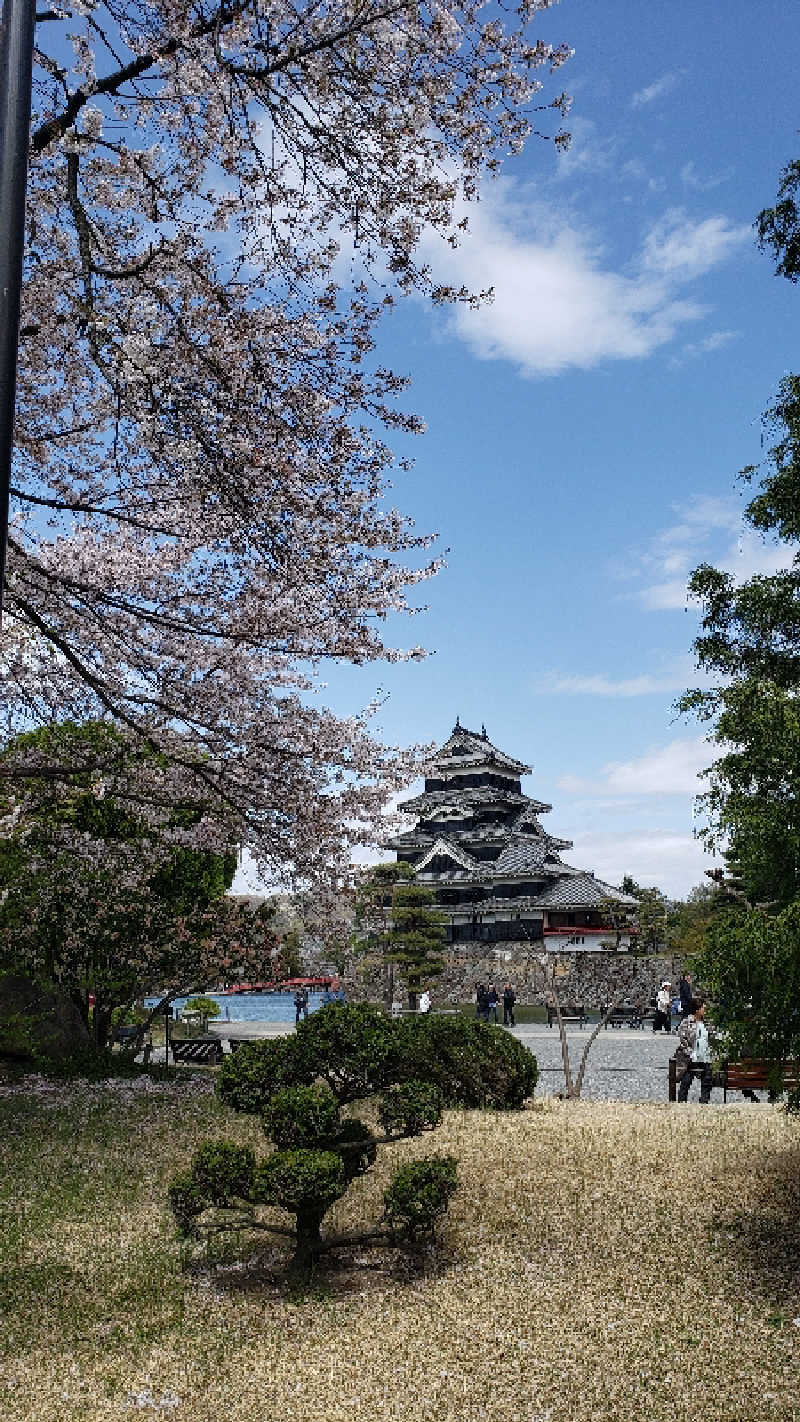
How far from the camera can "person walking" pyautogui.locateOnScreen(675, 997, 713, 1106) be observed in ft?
45.8

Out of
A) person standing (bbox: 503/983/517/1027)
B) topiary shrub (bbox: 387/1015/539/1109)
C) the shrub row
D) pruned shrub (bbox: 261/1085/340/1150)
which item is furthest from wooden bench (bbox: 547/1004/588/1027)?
pruned shrub (bbox: 261/1085/340/1150)

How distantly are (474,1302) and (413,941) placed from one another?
99.5 ft

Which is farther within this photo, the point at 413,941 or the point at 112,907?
the point at 413,941

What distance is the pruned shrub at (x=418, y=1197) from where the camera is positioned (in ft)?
22.5

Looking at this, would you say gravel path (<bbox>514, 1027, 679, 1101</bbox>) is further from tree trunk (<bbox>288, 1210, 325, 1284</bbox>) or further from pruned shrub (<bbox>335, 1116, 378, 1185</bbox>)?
tree trunk (<bbox>288, 1210, 325, 1284</bbox>)

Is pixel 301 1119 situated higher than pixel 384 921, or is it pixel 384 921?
pixel 384 921

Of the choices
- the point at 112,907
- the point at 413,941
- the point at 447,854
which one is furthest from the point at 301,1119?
the point at 447,854

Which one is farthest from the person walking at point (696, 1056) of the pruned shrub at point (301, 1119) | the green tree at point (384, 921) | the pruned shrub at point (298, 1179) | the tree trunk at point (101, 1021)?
the green tree at point (384, 921)

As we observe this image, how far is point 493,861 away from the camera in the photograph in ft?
170

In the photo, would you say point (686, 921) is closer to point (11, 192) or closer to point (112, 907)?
point (112, 907)

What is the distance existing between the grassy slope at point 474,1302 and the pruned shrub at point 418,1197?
306 mm

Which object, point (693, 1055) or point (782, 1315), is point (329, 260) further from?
point (693, 1055)

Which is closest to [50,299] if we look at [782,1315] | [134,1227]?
[134,1227]

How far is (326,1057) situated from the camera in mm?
7305
